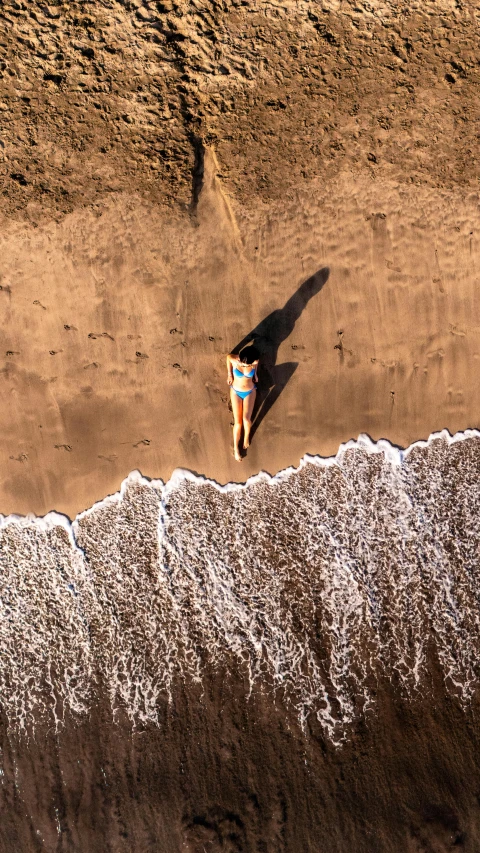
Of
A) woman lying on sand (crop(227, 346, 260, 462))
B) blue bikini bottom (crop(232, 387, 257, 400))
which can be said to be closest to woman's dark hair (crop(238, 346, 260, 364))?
woman lying on sand (crop(227, 346, 260, 462))

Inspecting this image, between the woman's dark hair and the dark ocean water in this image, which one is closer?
the woman's dark hair

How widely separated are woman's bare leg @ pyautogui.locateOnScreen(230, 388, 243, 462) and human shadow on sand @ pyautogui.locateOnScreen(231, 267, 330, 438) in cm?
18

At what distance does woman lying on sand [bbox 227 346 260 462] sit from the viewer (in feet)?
13.7

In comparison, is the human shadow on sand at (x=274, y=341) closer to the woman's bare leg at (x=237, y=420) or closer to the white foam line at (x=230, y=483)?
the woman's bare leg at (x=237, y=420)

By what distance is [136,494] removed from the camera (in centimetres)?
454

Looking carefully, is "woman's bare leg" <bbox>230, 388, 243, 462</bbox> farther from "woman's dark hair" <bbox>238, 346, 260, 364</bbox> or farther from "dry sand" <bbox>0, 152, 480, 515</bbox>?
"woman's dark hair" <bbox>238, 346, 260, 364</bbox>

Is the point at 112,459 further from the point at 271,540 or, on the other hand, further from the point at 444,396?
the point at 444,396

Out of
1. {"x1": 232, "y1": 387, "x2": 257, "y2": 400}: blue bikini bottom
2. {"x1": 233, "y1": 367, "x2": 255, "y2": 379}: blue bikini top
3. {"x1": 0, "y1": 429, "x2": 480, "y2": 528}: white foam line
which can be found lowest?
{"x1": 0, "y1": 429, "x2": 480, "y2": 528}: white foam line

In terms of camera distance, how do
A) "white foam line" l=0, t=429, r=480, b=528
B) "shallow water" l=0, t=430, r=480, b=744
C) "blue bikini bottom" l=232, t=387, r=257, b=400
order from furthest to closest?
"white foam line" l=0, t=429, r=480, b=528, "shallow water" l=0, t=430, r=480, b=744, "blue bikini bottom" l=232, t=387, r=257, b=400

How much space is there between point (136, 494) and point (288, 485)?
58.0 inches

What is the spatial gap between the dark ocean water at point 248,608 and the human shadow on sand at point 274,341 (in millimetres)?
737

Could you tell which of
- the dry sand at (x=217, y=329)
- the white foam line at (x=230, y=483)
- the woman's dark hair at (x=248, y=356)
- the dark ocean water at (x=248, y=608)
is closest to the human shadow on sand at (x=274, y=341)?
the dry sand at (x=217, y=329)

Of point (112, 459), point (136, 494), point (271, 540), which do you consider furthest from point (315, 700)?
point (112, 459)

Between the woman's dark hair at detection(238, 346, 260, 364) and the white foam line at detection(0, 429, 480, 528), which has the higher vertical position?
the woman's dark hair at detection(238, 346, 260, 364)
